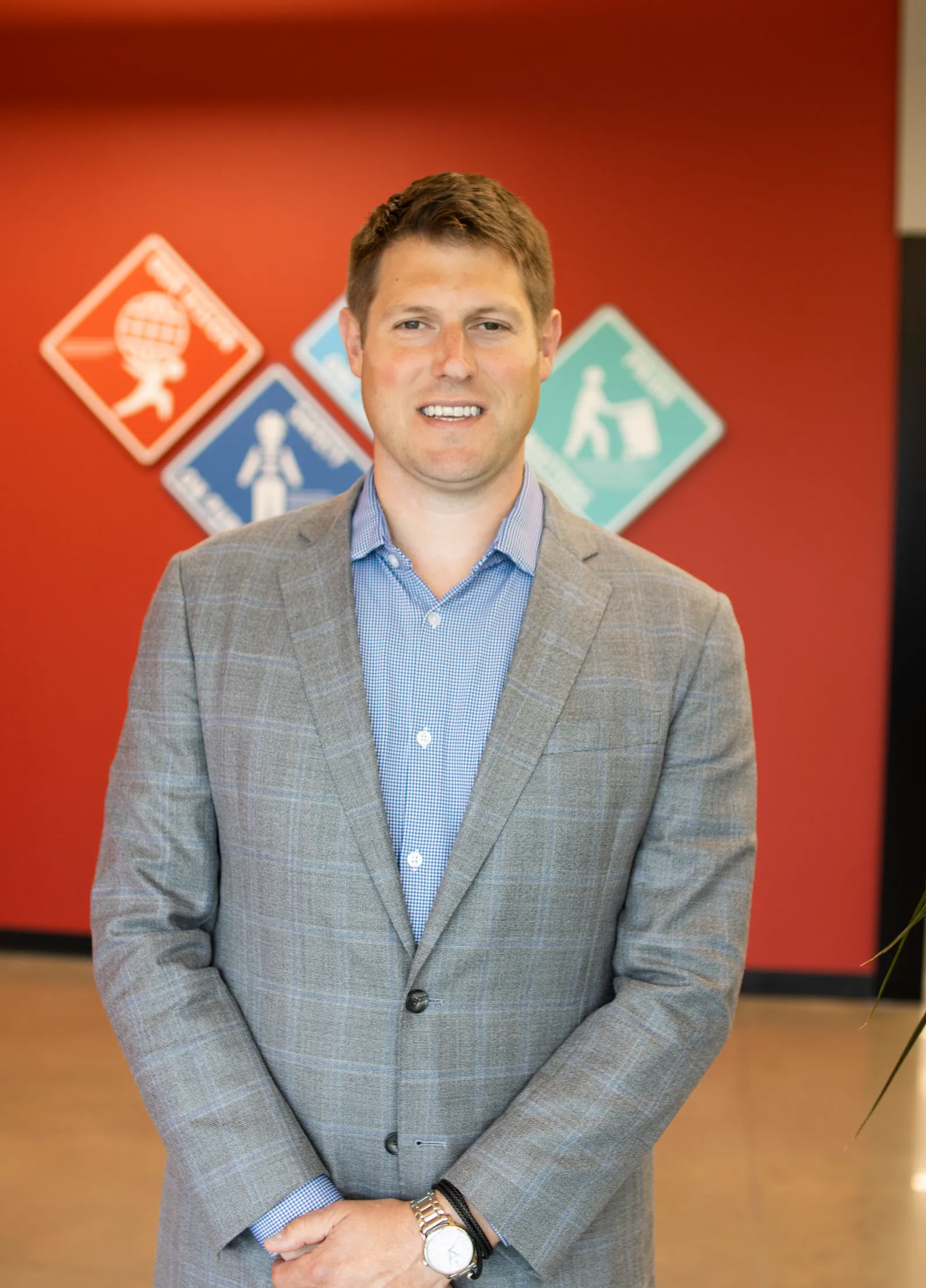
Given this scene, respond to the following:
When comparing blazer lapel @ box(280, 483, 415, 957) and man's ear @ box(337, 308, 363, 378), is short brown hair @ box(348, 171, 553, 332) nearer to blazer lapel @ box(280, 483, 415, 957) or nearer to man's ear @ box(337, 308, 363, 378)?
man's ear @ box(337, 308, 363, 378)

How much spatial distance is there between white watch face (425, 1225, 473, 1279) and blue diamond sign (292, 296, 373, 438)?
298 cm

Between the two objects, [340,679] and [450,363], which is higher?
[450,363]

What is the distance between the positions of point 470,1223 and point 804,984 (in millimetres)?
3007

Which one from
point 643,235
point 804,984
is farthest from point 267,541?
point 804,984

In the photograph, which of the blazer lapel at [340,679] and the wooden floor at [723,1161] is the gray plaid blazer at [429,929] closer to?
the blazer lapel at [340,679]

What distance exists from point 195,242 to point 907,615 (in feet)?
8.53

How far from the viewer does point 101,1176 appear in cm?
297

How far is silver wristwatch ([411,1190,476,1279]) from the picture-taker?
1279 millimetres

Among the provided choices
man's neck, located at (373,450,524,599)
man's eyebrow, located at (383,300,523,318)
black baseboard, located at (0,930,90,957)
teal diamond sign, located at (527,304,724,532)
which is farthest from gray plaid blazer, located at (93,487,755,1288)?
black baseboard, located at (0,930,90,957)

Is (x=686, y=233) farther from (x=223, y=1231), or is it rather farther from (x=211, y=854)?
(x=223, y=1231)

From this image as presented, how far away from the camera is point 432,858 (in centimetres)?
141

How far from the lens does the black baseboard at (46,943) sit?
425 cm

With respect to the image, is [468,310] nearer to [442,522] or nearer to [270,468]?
[442,522]

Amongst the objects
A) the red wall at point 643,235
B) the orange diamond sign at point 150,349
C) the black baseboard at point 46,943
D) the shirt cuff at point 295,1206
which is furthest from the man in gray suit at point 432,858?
the black baseboard at point 46,943
